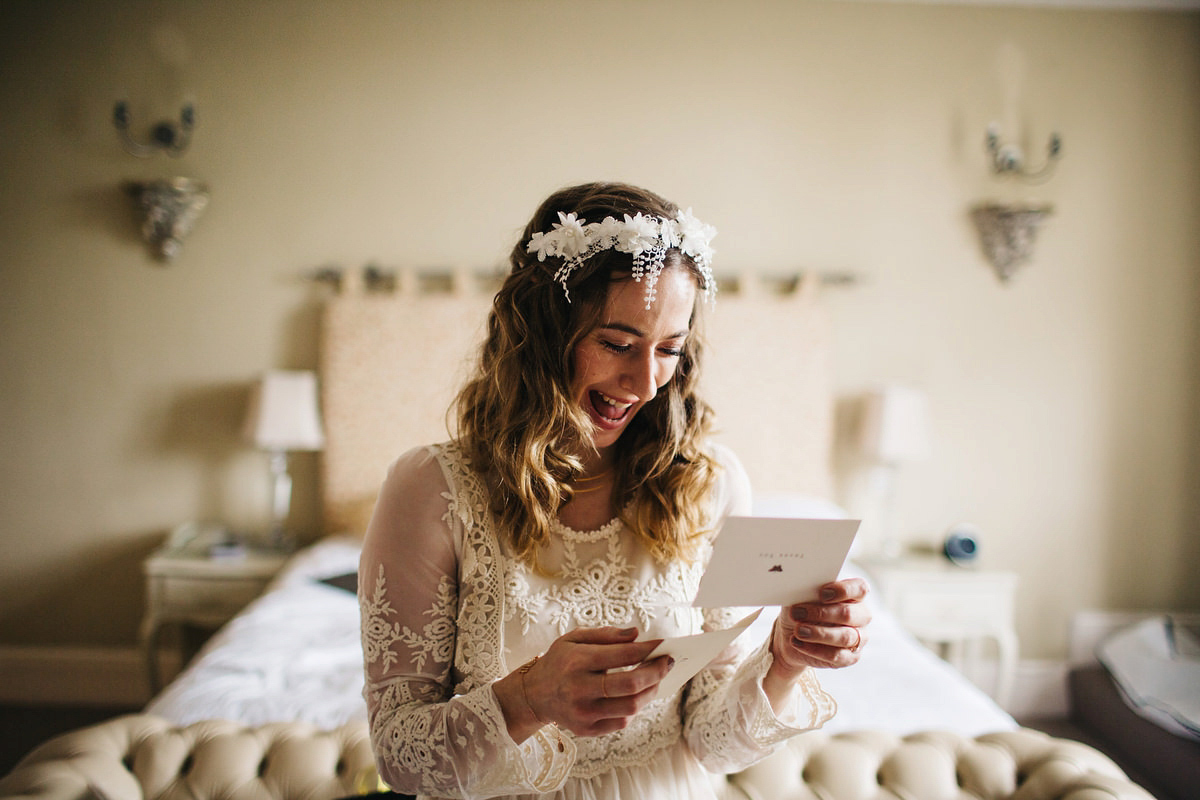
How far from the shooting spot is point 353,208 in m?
2.99

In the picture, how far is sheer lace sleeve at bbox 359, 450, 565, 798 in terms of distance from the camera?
86 cm

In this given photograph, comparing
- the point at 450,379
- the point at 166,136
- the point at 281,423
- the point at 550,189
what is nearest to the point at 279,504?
the point at 281,423

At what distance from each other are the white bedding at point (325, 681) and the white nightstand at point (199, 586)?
1.84ft

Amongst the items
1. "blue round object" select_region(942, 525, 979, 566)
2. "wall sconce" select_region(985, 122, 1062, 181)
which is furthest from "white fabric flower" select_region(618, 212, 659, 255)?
"wall sconce" select_region(985, 122, 1062, 181)

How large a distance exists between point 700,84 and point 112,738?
9.34 feet

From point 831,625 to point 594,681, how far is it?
1.05ft

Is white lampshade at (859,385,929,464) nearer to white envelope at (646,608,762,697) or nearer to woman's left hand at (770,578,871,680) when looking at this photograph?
woman's left hand at (770,578,871,680)

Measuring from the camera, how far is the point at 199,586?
274 cm

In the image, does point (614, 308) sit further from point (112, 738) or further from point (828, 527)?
point (112, 738)

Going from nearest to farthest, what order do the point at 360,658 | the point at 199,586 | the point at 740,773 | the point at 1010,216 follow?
the point at 740,773 → the point at 360,658 → the point at 199,586 → the point at 1010,216

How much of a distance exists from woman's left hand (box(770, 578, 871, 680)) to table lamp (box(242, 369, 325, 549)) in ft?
7.58

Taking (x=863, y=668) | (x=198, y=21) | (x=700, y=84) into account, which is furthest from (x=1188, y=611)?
(x=198, y=21)

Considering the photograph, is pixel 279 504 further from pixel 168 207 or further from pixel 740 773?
pixel 740 773

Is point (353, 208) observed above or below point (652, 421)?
above
